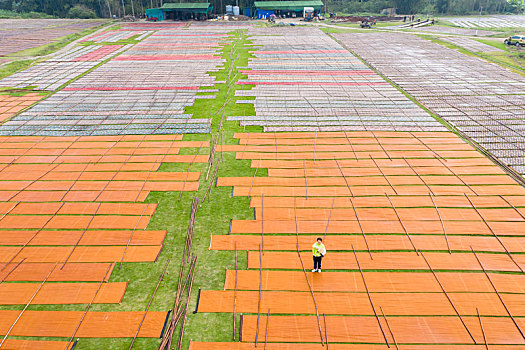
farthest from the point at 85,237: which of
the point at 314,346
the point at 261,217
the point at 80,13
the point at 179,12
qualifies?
the point at 80,13

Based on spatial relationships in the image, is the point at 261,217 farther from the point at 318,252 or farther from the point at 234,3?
the point at 234,3

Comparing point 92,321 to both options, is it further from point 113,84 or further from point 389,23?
point 389,23

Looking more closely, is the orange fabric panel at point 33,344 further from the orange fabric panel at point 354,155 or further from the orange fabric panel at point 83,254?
the orange fabric panel at point 354,155

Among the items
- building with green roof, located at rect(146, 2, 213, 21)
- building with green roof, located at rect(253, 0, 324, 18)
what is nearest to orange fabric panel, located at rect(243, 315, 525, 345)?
building with green roof, located at rect(146, 2, 213, 21)

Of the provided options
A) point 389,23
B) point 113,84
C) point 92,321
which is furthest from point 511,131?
point 389,23

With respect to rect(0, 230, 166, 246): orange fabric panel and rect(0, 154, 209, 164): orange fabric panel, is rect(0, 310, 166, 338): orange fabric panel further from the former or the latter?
rect(0, 154, 209, 164): orange fabric panel

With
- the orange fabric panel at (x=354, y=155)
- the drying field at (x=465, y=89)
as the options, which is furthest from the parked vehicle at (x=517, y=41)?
the orange fabric panel at (x=354, y=155)
